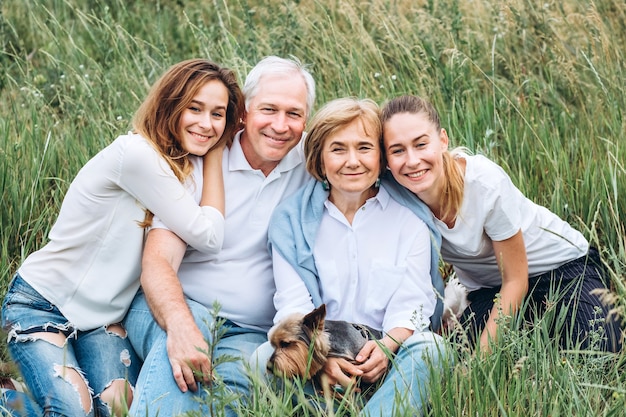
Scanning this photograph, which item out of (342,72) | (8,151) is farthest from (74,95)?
(342,72)

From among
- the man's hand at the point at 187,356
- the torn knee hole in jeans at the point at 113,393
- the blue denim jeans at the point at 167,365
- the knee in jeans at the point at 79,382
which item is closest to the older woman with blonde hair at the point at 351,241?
the blue denim jeans at the point at 167,365

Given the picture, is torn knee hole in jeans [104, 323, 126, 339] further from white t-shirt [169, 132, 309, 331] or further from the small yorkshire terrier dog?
the small yorkshire terrier dog

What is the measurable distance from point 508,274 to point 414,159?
62 centimetres

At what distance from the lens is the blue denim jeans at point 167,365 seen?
2928 mm

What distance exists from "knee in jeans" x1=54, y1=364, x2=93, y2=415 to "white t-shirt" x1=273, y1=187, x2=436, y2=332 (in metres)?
0.76

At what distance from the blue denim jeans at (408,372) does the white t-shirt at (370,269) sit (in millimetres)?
153

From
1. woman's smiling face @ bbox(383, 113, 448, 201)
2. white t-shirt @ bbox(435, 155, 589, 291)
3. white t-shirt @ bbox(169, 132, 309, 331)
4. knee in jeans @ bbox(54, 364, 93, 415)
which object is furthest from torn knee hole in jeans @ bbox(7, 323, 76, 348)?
white t-shirt @ bbox(435, 155, 589, 291)

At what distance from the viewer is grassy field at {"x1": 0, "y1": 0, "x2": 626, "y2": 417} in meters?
4.11

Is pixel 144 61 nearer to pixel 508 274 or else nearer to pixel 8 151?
pixel 8 151

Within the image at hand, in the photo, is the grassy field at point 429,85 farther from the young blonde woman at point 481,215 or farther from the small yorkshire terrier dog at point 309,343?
the small yorkshire terrier dog at point 309,343

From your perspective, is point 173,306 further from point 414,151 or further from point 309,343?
point 414,151

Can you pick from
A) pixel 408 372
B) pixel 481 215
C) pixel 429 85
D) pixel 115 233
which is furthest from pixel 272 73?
pixel 429 85


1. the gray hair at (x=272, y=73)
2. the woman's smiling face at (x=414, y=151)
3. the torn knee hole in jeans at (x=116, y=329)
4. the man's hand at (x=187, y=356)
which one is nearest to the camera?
the man's hand at (x=187, y=356)

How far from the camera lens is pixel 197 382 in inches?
118
